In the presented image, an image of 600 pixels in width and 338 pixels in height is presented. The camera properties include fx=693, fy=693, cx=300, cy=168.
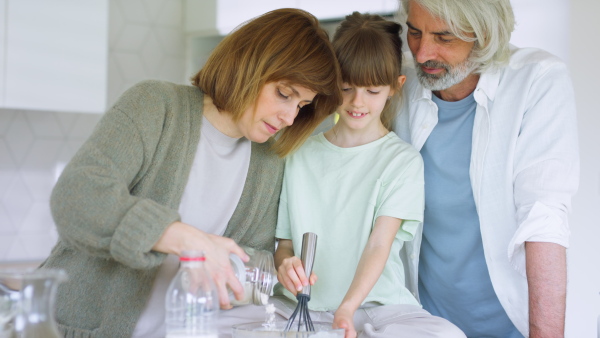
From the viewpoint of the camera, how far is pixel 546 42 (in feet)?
8.08

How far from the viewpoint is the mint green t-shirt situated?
1.51m

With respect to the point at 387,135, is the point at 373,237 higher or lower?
lower

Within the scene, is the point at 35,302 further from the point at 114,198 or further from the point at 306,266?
the point at 306,266

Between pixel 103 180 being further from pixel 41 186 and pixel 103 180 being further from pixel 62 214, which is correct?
pixel 41 186

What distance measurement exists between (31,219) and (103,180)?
214 centimetres

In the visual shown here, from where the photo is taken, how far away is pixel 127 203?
3.66 feet

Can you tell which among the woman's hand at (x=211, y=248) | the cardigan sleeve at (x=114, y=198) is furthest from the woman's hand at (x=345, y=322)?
the cardigan sleeve at (x=114, y=198)

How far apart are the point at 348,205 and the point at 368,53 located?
0.34 m

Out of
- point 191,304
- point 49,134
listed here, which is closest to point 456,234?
point 191,304

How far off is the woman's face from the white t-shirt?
11cm

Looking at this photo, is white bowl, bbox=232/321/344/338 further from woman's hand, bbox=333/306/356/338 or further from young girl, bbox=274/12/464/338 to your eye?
young girl, bbox=274/12/464/338

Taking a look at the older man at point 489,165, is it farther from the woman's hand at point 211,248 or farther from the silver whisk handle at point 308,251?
the woman's hand at point 211,248

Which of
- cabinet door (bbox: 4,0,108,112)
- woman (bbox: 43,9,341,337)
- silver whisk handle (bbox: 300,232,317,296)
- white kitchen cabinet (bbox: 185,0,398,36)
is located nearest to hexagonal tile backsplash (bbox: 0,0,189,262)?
white kitchen cabinet (bbox: 185,0,398,36)

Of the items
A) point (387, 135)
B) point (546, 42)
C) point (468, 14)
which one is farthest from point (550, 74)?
point (546, 42)
